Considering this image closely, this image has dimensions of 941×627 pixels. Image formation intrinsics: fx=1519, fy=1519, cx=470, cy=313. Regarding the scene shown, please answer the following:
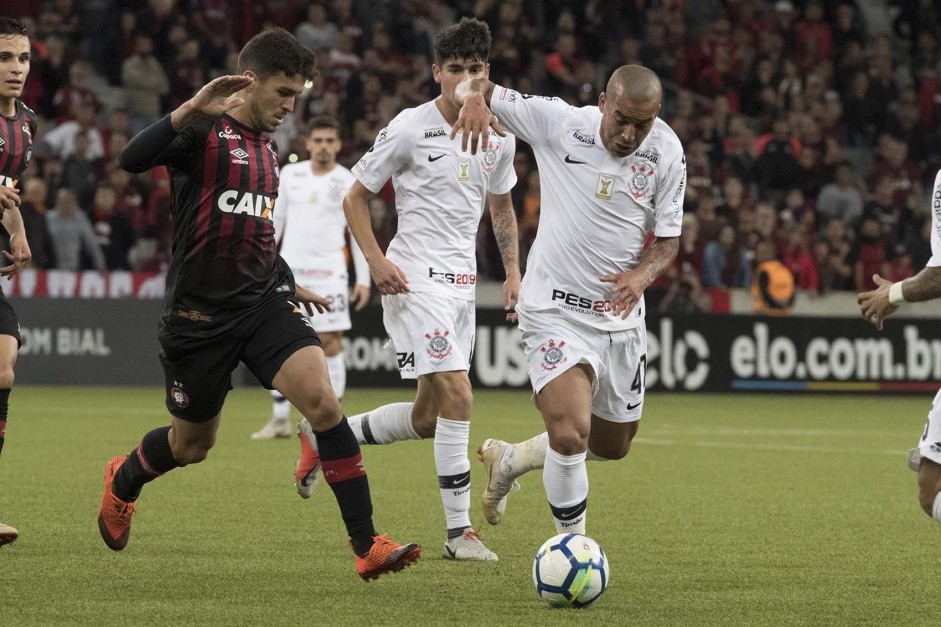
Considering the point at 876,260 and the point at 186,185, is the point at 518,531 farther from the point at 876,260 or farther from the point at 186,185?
the point at 876,260

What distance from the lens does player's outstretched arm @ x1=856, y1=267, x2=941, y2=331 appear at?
535 cm

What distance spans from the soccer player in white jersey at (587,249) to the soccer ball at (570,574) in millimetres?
618

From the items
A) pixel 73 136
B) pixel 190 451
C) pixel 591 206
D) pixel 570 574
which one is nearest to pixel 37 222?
pixel 73 136

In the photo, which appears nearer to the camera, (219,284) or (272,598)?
(272,598)

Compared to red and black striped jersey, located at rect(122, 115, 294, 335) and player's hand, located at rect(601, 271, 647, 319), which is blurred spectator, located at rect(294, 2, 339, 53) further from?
player's hand, located at rect(601, 271, 647, 319)

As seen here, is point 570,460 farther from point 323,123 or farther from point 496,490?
point 323,123

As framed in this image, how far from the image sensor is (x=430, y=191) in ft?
24.1

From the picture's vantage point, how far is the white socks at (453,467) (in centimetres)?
684

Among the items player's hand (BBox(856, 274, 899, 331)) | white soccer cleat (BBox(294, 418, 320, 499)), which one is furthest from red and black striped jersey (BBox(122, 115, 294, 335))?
player's hand (BBox(856, 274, 899, 331))

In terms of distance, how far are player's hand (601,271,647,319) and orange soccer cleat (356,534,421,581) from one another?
138cm

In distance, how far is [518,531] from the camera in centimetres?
763

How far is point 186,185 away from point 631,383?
210 cm

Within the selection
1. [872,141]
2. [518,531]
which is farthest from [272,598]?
[872,141]

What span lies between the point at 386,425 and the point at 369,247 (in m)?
1.05
